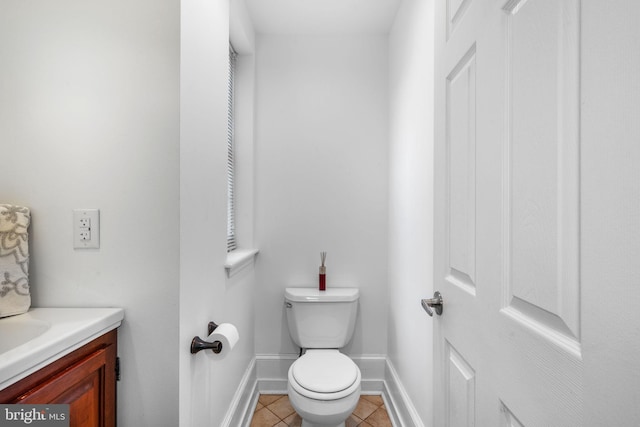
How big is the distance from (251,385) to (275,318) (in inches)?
16.4

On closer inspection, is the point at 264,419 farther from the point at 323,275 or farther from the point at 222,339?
the point at 222,339

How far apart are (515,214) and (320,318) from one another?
160 cm

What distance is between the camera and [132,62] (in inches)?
38.2

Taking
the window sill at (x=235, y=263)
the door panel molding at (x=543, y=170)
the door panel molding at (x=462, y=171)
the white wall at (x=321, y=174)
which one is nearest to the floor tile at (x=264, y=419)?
the white wall at (x=321, y=174)

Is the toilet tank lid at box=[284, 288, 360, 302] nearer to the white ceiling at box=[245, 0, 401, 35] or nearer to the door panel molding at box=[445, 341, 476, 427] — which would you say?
the door panel molding at box=[445, 341, 476, 427]

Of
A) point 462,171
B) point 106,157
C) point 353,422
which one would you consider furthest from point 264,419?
point 462,171

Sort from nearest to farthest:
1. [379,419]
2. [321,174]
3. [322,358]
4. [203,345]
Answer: [203,345]
[322,358]
[379,419]
[321,174]

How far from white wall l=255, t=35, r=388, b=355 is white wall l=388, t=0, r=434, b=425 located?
12 cm

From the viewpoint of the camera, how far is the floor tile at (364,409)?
193 centimetres

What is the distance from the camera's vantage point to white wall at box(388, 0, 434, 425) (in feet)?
4.73

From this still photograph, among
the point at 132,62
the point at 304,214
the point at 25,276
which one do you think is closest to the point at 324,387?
the point at 304,214

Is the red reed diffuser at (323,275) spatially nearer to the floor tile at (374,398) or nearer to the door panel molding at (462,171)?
the floor tile at (374,398)

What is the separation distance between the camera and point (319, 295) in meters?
2.03

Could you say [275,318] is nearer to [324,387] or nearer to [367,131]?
[324,387]
